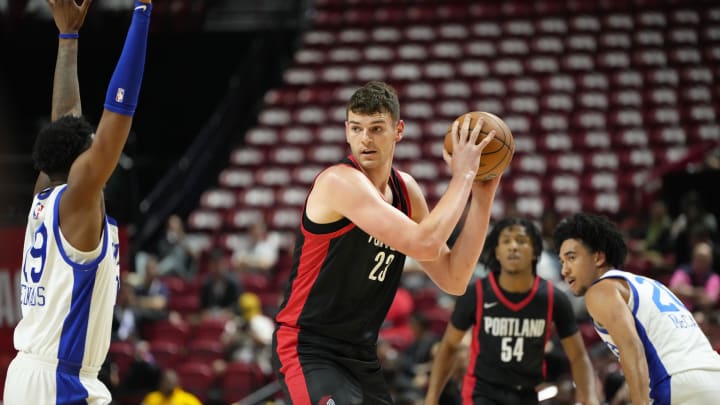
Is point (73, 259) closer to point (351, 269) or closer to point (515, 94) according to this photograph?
point (351, 269)

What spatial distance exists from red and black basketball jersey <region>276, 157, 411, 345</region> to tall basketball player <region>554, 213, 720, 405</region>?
1.11m

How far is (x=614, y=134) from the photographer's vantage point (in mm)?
15539

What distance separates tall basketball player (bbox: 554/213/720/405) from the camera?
14.1 ft

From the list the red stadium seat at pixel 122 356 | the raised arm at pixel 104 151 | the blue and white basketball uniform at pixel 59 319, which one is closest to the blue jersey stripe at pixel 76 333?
the blue and white basketball uniform at pixel 59 319

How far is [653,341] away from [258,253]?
9.22m

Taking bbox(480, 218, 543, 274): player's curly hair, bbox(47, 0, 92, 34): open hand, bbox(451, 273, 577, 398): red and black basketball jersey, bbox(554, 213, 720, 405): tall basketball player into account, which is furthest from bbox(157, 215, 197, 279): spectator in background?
bbox(554, 213, 720, 405): tall basketball player

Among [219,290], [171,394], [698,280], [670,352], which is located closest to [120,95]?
[670,352]

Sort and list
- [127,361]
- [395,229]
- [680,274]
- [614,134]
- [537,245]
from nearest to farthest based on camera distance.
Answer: [395,229] < [537,245] < [680,274] < [127,361] < [614,134]

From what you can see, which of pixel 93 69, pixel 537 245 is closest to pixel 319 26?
pixel 93 69

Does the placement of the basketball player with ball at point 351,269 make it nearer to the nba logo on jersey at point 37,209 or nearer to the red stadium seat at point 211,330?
the nba logo on jersey at point 37,209

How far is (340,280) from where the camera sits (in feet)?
13.0

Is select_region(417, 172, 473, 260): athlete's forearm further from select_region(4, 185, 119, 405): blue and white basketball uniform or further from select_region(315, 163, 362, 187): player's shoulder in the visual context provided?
select_region(4, 185, 119, 405): blue and white basketball uniform

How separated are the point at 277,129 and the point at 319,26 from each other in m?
2.91

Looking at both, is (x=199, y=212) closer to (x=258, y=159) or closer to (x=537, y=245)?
(x=258, y=159)
